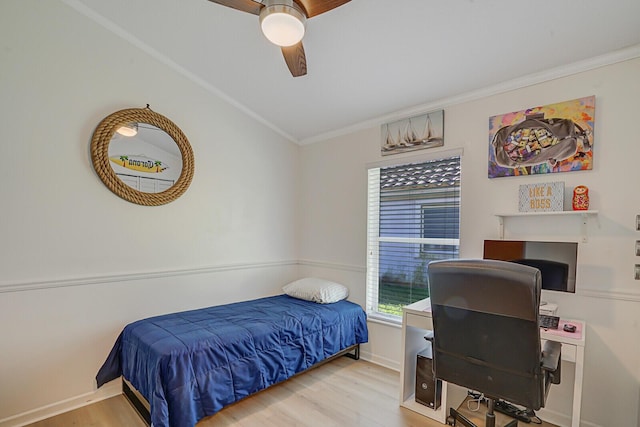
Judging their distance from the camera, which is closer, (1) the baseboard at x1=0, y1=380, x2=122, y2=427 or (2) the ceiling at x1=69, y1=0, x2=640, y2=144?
(2) the ceiling at x1=69, y1=0, x2=640, y2=144

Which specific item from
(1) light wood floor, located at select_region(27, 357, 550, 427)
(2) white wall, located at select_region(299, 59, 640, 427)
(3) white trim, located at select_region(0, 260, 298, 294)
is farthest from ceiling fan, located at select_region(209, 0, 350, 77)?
(1) light wood floor, located at select_region(27, 357, 550, 427)

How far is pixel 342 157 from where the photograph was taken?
11.0ft

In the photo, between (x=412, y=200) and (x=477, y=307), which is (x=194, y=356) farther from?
(x=412, y=200)

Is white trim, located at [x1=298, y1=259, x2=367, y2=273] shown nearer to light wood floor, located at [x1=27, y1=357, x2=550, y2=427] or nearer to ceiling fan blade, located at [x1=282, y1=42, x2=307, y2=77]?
light wood floor, located at [x1=27, y1=357, x2=550, y2=427]

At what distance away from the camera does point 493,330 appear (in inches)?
58.4

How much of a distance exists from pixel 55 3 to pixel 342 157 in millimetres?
2566

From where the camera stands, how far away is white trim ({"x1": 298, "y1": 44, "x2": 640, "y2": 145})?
6.18 ft

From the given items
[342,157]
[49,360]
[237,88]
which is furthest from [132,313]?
[342,157]

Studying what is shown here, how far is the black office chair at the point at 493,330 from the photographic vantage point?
1379 millimetres

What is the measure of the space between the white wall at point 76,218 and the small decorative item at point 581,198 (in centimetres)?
286

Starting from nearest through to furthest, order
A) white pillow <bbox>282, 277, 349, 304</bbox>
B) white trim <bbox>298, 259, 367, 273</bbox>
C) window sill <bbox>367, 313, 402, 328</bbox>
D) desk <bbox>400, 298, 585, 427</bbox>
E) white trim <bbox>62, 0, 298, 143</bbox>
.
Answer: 1. desk <bbox>400, 298, 585, 427</bbox>
2. white trim <bbox>62, 0, 298, 143</bbox>
3. window sill <bbox>367, 313, 402, 328</bbox>
4. white pillow <bbox>282, 277, 349, 304</bbox>
5. white trim <bbox>298, 259, 367, 273</bbox>

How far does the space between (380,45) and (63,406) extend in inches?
131

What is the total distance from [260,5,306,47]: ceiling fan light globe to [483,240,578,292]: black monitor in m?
1.89

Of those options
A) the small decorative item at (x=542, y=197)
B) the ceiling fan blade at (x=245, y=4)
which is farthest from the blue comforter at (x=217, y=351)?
the ceiling fan blade at (x=245, y=4)
